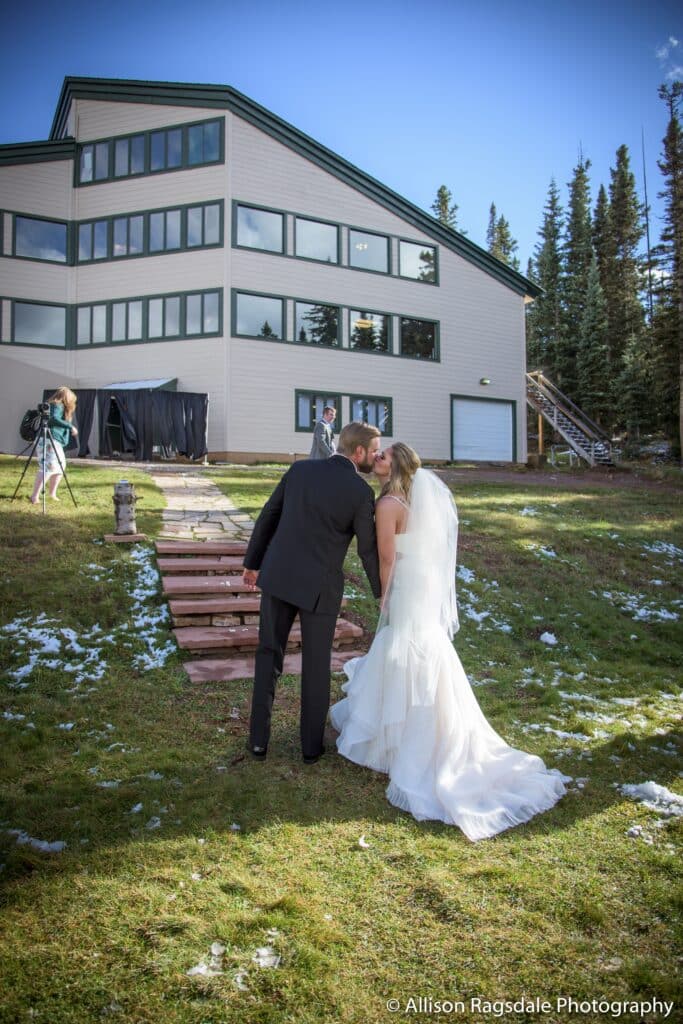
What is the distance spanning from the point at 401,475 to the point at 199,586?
363 cm

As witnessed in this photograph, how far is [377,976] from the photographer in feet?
7.56

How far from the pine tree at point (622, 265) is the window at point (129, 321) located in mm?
31693

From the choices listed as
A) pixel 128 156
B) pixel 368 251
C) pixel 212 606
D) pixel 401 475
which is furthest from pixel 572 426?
pixel 401 475

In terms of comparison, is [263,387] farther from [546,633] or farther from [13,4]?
[546,633]

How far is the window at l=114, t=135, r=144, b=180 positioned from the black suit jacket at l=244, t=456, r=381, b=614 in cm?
2378

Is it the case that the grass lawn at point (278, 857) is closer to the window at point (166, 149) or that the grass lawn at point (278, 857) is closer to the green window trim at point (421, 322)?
the green window trim at point (421, 322)

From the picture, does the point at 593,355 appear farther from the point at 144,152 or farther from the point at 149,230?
the point at 144,152

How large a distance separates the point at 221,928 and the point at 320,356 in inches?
888

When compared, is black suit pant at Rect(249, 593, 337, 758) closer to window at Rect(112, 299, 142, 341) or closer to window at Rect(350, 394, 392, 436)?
window at Rect(350, 394, 392, 436)

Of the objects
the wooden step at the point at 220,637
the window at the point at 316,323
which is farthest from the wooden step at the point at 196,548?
the window at the point at 316,323

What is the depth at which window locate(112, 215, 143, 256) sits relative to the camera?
23.0 meters

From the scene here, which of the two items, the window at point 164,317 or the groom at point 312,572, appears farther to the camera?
the window at point 164,317

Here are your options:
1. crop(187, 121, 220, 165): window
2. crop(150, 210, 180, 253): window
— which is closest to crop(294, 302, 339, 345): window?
crop(150, 210, 180, 253): window

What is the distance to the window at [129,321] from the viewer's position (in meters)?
22.9
